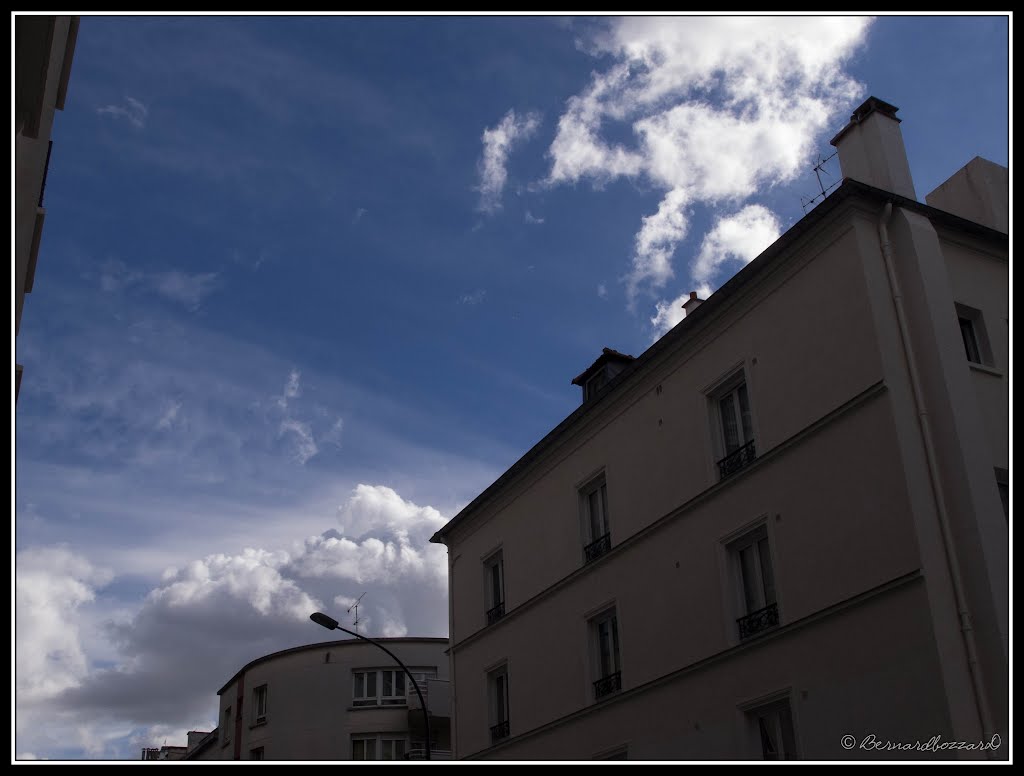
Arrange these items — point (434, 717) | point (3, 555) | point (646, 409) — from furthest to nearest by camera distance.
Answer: point (434, 717), point (646, 409), point (3, 555)

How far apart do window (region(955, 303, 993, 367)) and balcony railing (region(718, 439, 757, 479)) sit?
11.8ft

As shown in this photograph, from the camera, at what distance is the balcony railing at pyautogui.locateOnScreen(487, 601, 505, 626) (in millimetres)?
24062

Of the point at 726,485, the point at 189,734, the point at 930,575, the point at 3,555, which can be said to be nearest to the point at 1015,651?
the point at 930,575

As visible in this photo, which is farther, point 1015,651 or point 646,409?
point 646,409

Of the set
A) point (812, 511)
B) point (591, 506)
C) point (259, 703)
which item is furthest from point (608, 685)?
point (259, 703)

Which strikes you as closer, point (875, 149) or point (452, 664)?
point (875, 149)

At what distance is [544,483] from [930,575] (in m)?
10.8

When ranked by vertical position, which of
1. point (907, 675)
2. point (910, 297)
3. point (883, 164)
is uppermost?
point (883, 164)

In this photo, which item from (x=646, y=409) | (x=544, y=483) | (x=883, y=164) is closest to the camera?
(x=883, y=164)

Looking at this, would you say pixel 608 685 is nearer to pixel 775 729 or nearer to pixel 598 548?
pixel 598 548

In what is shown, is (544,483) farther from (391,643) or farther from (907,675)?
(391,643)

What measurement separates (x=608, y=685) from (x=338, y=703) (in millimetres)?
22093

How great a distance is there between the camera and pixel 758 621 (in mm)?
16484

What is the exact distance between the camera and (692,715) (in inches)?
680
